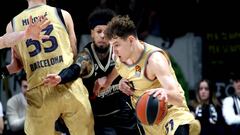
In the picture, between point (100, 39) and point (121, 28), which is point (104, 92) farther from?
point (121, 28)

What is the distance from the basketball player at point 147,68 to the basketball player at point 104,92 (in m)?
0.61

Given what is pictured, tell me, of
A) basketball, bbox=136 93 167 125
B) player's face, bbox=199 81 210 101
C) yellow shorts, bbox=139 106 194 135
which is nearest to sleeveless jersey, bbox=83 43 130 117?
Result: yellow shorts, bbox=139 106 194 135

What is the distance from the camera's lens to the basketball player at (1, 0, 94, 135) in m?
5.52

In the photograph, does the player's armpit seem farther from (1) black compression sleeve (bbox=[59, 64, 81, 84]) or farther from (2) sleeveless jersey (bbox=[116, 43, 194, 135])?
(2) sleeveless jersey (bbox=[116, 43, 194, 135])

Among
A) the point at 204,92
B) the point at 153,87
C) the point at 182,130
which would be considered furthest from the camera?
the point at 204,92

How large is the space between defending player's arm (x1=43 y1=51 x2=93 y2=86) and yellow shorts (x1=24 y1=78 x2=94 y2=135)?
5.3 inches

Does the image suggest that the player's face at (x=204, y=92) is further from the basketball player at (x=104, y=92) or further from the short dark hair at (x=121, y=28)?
the short dark hair at (x=121, y=28)

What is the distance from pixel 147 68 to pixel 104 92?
3.31 feet

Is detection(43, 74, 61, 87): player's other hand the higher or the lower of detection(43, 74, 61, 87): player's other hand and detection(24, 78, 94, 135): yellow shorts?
the higher

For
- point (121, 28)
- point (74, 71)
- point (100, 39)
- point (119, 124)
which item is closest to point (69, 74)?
point (74, 71)

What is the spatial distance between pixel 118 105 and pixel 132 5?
154 inches

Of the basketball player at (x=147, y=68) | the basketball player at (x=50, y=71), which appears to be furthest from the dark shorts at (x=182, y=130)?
the basketball player at (x=50, y=71)

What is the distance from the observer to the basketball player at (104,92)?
19.2 feet

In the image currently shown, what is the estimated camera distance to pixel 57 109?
218 inches
